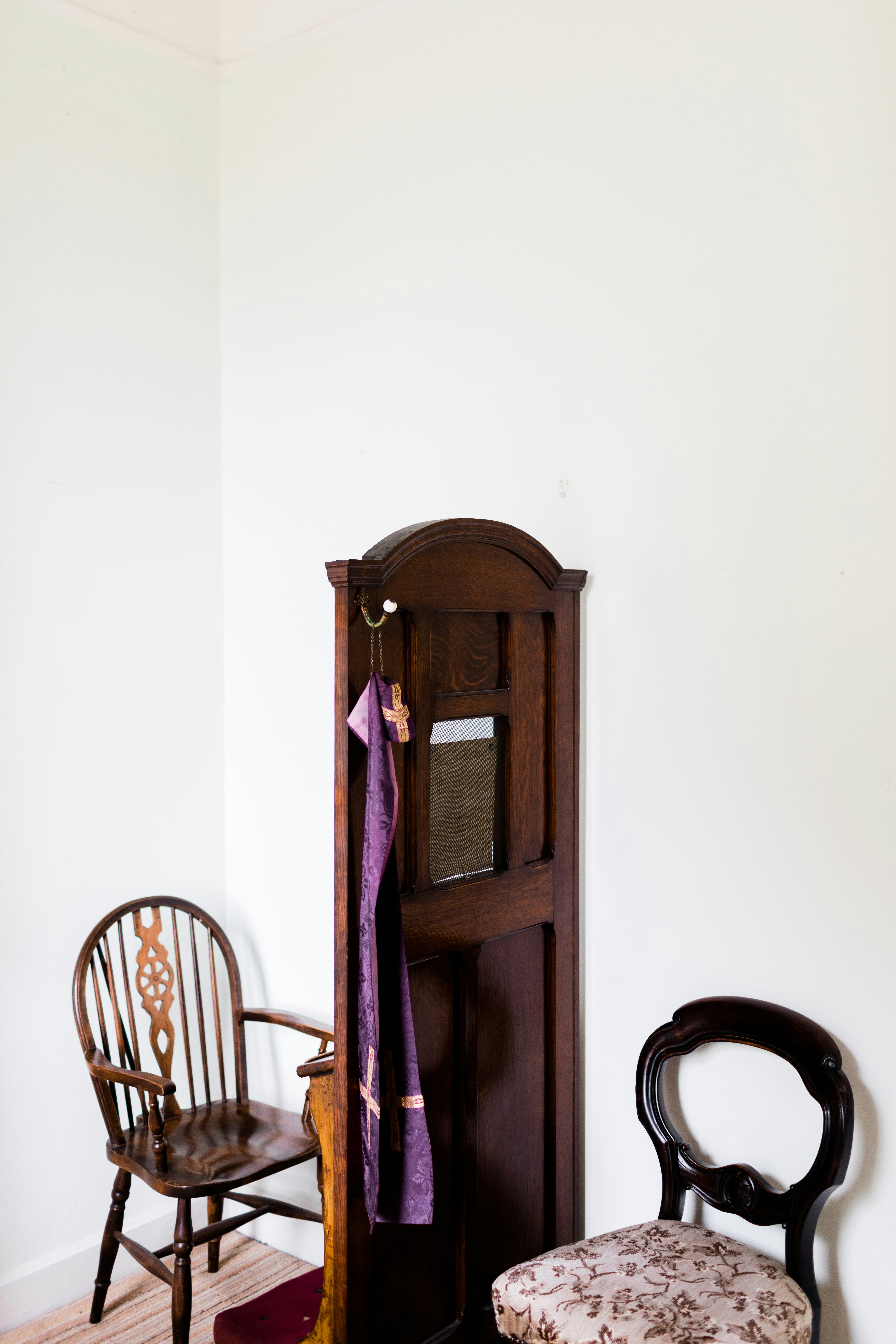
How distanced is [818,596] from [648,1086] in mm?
1044

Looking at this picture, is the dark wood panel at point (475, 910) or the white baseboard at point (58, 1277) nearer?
the dark wood panel at point (475, 910)

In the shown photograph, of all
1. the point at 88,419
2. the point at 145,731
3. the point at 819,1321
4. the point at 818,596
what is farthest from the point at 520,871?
the point at 88,419

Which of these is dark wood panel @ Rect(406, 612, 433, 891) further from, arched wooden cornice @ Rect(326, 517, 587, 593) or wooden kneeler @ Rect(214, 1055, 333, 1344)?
wooden kneeler @ Rect(214, 1055, 333, 1344)

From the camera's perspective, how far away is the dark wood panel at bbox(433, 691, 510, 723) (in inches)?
80.1

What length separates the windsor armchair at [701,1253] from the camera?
69.1 inches

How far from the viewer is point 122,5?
2807 mm

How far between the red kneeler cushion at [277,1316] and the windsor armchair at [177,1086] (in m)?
0.11

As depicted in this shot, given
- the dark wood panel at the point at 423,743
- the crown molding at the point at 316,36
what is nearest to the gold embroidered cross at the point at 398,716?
the dark wood panel at the point at 423,743

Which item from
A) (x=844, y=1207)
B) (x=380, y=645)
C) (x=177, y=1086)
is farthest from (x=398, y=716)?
(x=177, y=1086)

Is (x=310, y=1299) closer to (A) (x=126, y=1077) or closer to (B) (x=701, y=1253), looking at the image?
(A) (x=126, y=1077)

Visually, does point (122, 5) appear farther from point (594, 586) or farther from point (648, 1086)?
point (648, 1086)

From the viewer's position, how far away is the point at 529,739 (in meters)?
2.26

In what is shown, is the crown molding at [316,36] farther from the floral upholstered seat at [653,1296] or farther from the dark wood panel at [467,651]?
the floral upholstered seat at [653,1296]

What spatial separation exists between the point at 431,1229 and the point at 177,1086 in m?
1.07
